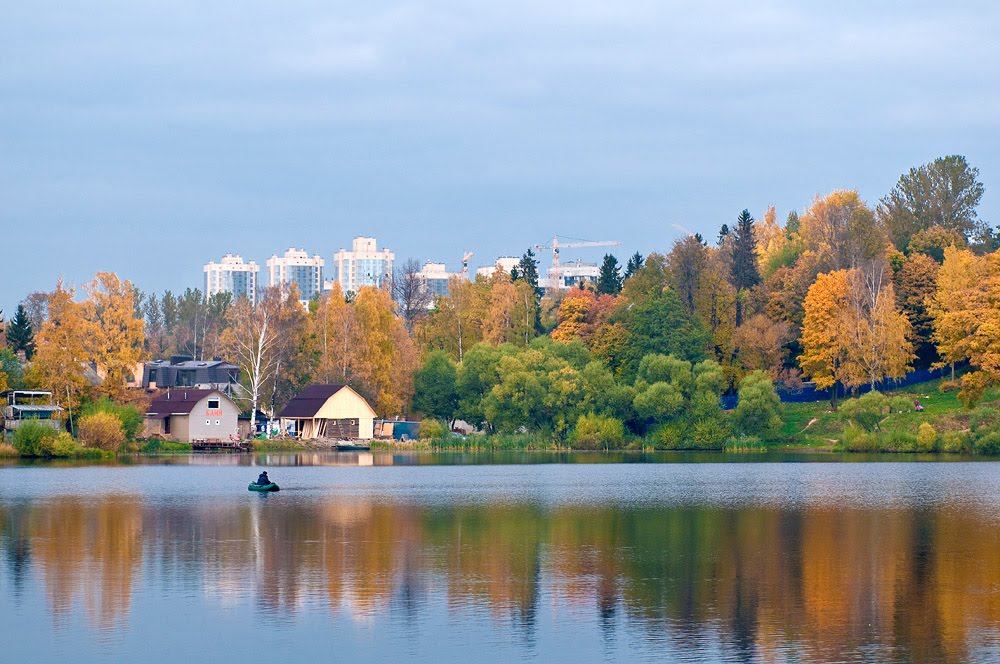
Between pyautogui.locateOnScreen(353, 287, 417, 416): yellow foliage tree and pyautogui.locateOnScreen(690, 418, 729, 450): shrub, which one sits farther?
pyautogui.locateOnScreen(353, 287, 417, 416): yellow foliage tree

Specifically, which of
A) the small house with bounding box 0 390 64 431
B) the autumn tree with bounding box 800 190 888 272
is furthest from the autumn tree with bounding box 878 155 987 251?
the small house with bounding box 0 390 64 431

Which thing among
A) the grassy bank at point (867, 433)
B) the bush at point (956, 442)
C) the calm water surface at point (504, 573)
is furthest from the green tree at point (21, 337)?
the bush at point (956, 442)

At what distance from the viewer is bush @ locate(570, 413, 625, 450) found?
92.6m

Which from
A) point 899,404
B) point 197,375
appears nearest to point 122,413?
point 197,375

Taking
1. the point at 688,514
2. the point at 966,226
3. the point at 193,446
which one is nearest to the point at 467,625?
the point at 688,514

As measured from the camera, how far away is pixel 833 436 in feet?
294

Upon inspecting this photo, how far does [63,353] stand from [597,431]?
3882 centimetres

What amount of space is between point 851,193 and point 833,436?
40.8 meters

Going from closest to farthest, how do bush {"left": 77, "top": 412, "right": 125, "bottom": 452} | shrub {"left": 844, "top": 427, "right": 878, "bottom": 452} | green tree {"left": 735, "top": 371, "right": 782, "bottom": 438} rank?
1. bush {"left": 77, "top": 412, "right": 125, "bottom": 452}
2. shrub {"left": 844, "top": 427, "right": 878, "bottom": 452}
3. green tree {"left": 735, "top": 371, "right": 782, "bottom": 438}

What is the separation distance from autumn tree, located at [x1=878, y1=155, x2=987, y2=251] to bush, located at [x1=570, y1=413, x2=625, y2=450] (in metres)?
39.0

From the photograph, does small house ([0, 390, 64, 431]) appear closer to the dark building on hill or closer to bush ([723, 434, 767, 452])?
A: the dark building on hill

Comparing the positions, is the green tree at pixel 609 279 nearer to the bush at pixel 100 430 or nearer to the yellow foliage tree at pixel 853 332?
the yellow foliage tree at pixel 853 332

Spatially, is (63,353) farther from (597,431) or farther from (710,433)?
(710,433)

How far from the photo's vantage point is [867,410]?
8469 cm
